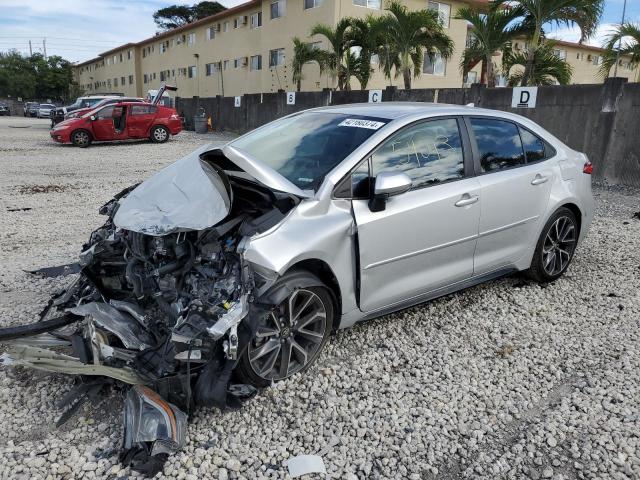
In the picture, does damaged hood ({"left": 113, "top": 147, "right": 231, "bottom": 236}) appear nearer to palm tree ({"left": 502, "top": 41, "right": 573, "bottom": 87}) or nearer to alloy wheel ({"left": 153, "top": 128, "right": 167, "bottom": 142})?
palm tree ({"left": 502, "top": 41, "right": 573, "bottom": 87})

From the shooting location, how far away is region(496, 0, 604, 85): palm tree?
1220 centimetres

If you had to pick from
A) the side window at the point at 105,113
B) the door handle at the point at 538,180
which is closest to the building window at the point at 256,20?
the side window at the point at 105,113

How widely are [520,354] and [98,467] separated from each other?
2815 millimetres

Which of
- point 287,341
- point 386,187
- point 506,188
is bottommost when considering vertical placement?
point 287,341

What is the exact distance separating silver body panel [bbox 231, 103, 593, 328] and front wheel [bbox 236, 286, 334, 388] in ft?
0.60

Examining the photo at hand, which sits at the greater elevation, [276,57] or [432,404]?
[276,57]

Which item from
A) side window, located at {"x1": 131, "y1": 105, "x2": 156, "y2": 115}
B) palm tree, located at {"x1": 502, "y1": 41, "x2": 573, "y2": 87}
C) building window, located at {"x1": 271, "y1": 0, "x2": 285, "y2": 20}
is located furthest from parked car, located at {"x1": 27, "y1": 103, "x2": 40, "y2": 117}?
palm tree, located at {"x1": 502, "y1": 41, "x2": 573, "y2": 87}

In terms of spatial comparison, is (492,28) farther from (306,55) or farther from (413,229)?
(413,229)

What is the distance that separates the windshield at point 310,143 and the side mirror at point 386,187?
343 mm

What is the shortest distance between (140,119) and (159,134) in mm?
916

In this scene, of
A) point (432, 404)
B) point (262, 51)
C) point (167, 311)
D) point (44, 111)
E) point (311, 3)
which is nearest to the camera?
point (167, 311)

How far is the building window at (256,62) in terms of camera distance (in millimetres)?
31208

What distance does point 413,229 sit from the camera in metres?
3.56

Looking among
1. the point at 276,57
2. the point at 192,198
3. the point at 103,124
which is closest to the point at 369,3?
the point at 276,57
